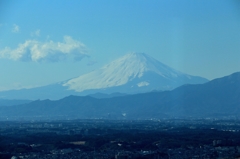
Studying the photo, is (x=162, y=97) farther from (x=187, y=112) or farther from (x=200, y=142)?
(x=200, y=142)

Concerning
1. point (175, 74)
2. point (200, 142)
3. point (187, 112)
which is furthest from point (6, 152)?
point (175, 74)

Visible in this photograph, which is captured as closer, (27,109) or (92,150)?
(92,150)

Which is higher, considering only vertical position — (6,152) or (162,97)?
(162,97)

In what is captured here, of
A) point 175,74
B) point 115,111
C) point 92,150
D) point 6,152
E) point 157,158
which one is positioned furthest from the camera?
point 175,74

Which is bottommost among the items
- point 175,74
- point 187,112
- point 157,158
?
point 157,158

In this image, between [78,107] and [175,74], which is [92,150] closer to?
[78,107]

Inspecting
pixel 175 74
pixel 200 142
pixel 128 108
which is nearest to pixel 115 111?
pixel 128 108

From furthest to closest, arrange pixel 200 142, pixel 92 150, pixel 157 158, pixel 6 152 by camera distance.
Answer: pixel 200 142 → pixel 92 150 → pixel 6 152 → pixel 157 158
